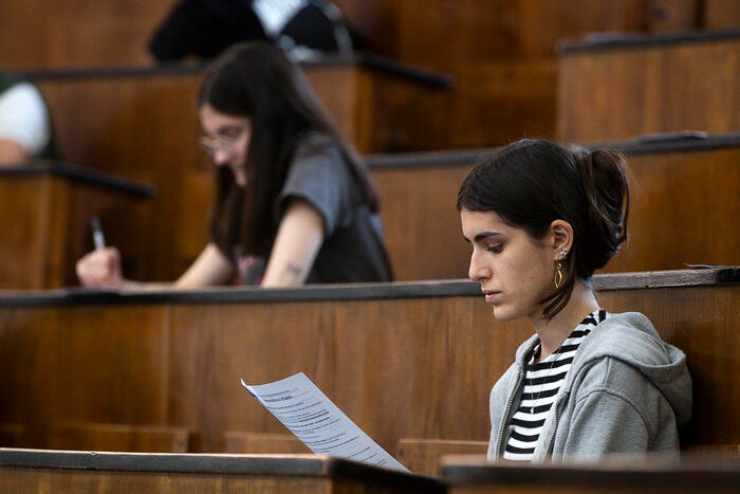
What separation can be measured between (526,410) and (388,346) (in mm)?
252

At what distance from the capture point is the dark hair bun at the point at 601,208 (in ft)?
3.10

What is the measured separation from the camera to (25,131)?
Result: 1925mm

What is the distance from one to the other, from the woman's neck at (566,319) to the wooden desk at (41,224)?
0.96 m

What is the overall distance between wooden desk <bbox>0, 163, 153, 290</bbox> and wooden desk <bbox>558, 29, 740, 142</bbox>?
1.98 feet

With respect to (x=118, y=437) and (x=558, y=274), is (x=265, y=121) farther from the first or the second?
(x=558, y=274)

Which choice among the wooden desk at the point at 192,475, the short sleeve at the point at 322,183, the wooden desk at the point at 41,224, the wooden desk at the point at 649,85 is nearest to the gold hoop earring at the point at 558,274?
the wooden desk at the point at 192,475

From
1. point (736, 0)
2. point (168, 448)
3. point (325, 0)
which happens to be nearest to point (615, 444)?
point (168, 448)

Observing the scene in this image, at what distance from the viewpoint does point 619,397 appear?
0.88 m

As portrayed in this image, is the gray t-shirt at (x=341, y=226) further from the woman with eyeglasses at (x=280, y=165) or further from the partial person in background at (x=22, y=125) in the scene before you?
the partial person in background at (x=22, y=125)

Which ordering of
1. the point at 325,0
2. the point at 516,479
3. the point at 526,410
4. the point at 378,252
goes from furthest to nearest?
the point at 325,0 < the point at 378,252 < the point at 526,410 < the point at 516,479

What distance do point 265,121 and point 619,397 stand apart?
0.64m

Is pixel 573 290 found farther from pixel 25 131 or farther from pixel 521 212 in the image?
pixel 25 131

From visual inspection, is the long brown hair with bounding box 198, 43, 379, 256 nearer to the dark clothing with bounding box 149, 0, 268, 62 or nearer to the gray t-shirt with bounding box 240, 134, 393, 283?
the gray t-shirt with bounding box 240, 134, 393, 283

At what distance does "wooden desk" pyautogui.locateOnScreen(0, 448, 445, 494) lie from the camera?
32.9 inches
